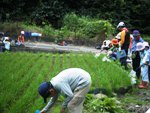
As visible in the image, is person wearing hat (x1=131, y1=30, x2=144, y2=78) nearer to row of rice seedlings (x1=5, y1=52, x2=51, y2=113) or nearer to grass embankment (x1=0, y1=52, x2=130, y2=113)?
grass embankment (x1=0, y1=52, x2=130, y2=113)

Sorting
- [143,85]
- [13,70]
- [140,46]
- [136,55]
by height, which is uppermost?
[140,46]

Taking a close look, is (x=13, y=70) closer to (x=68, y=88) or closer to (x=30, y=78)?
(x=30, y=78)

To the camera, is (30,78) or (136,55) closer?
(30,78)

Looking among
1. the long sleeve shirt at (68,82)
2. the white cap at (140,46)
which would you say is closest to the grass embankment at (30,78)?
the white cap at (140,46)

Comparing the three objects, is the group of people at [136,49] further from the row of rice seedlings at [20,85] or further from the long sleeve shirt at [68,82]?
the long sleeve shirt at [68,82]

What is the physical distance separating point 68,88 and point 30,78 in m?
4.01

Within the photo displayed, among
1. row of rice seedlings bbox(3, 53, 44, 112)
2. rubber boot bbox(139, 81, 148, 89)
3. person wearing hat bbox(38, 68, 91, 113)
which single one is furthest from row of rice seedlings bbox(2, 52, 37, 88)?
rubber boot bbox(139, 81, 148, 89)

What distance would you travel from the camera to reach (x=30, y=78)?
32.1 ft

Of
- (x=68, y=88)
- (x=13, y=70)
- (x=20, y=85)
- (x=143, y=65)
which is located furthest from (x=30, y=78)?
(x=68, y=88)

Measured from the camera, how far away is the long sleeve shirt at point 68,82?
5.85 meters

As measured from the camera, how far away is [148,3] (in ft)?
107

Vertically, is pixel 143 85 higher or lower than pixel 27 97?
lower

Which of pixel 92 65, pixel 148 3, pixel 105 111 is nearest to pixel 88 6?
pixel 148 3

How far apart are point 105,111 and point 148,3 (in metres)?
26.2
